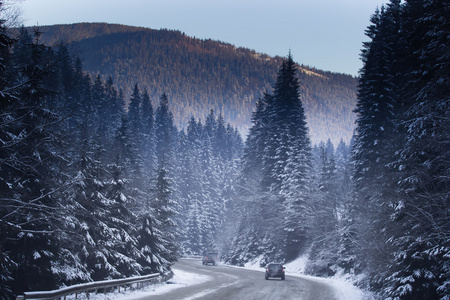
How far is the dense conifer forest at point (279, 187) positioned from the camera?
13164mm

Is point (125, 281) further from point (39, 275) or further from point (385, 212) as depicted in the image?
point (385, 212)

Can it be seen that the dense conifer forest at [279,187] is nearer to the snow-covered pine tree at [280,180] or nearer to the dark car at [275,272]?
the snow-covered pine tree at [280,180]

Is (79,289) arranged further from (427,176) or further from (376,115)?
(376,115)

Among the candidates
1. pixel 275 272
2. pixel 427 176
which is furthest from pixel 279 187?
pixel 427 176

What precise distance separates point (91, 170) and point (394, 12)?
71.7 feet

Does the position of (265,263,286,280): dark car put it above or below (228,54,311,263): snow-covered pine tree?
below

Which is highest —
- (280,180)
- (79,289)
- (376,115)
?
(376,115)

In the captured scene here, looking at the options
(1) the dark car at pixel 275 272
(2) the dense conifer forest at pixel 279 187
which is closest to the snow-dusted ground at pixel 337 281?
(2) the dense conifer forest at pixel 279 187

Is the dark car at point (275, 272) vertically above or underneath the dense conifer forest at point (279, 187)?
underneath

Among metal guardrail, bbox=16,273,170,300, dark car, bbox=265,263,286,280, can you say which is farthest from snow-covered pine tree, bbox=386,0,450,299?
dark car, bbox=265,263,286,280

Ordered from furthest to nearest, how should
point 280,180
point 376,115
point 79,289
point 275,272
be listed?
point 280,180 → point 275,272 → point 376,115 → point 79,289

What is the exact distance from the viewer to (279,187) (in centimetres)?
4803

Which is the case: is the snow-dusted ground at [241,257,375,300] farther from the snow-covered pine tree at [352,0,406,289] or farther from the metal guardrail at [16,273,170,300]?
the metal guardrail at [16,273,170,300]

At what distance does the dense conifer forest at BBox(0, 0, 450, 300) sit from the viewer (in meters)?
13.2
